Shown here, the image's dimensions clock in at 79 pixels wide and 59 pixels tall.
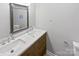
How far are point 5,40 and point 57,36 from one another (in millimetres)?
1909

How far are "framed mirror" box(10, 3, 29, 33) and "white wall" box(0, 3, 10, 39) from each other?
102 millimetres

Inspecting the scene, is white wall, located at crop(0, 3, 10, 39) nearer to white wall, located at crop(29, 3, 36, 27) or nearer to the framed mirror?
the framed mirror

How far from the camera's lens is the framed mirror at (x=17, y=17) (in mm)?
2176

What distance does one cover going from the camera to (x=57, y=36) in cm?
349

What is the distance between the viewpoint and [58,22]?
3.38 metres

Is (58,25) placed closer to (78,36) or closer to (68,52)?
(78,36)

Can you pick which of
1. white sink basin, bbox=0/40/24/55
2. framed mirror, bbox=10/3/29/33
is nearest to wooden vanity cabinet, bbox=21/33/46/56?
white sink basin, bbox=0/40/24/55

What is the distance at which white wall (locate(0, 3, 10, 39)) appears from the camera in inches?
74.3

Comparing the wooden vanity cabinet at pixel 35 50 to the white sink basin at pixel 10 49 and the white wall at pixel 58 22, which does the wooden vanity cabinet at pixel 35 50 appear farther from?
the white wall at pixel 58 22

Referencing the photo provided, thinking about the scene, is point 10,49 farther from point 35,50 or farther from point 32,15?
point 32,15

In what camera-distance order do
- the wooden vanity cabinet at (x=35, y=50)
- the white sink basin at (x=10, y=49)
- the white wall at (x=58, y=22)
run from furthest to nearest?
1. the white wall at (x=58, y=22)
2. the wooden vanity cabinet at (x=35, y=50)
3. the white sink basin at (x=10, y=49)

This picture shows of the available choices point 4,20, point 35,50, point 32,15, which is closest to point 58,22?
point 32,15

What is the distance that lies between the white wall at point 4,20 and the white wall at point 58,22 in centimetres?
167

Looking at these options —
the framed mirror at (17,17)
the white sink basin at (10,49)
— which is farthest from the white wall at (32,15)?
the white sink basin at (10,49)
